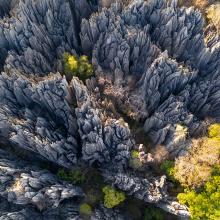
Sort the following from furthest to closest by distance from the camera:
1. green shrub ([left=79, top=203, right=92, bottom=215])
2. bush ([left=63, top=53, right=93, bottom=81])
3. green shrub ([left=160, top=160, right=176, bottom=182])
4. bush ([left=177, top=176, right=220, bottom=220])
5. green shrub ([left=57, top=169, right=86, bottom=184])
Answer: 1. bush ([left=63, top=53, right=93, bottom=81])
2. green shrub ([left=57, top=169, right=86, bottom=184])
3. green shrub ([left=160, top=160, right=176, bottom=182])
4. green shrub ([left=79, top=203, right=92, bottom=215])
5. bush ([left=177, top=176, right=220, bottom=220])

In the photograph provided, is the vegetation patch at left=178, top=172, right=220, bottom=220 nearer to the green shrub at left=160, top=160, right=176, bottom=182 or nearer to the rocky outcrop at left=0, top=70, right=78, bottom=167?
the green shrub at left=160, top=160, right=176, bottom=182

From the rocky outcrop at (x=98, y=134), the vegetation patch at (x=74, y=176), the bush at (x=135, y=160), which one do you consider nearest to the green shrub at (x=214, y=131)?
the bush at (x=135, y=160)

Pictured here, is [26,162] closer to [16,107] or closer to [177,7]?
[16,107]

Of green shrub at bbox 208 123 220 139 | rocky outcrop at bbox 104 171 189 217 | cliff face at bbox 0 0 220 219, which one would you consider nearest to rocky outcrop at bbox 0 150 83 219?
cliff face at bbox 0 0 220 219

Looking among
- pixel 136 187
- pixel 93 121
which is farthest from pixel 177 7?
pixel 136 187

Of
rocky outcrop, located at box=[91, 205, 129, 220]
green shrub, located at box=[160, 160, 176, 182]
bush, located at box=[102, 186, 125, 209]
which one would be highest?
green shrub, located at box=[160, 160, 176, 182]

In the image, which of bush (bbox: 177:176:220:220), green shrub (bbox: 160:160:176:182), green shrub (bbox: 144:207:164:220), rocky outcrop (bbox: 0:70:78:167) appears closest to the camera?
bush (bbox: 177:176:220:220)

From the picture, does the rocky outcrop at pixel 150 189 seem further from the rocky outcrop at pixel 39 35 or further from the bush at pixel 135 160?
the rocky outcrop at pixel 39 35
